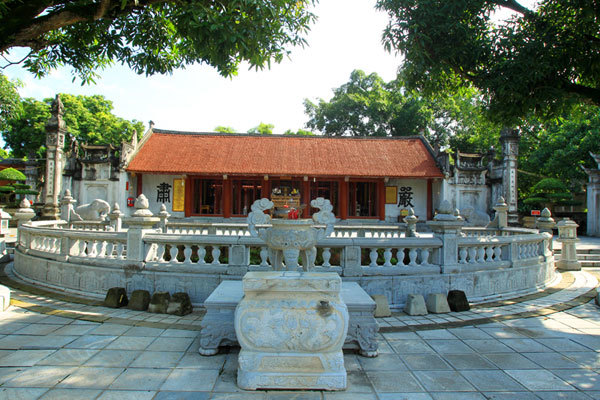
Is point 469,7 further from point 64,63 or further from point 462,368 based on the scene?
point 64,63

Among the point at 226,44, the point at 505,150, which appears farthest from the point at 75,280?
the point at 505,150

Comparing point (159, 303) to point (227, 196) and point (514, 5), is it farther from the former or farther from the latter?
point (227, 196)

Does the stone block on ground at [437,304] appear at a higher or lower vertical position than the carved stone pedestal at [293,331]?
lower

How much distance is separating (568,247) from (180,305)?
10551 millimetres

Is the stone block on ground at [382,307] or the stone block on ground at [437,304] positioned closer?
the stone block on ground at [382,307]

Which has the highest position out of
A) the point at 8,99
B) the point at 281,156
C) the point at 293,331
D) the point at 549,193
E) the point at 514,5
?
the point at 514,5

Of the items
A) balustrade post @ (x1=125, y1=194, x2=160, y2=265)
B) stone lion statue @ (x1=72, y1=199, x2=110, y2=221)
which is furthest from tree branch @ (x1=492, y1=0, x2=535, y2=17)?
stone lion statue @ (x1=72, y1=199, x2=110, y2=221)

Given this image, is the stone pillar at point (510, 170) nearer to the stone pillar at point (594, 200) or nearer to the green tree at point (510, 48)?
the stone pillar at point (594, 200)

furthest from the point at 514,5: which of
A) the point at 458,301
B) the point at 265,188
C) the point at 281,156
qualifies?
the point at 265,188

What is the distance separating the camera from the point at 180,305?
5.35 meters

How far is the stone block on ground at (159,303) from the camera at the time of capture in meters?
5.41

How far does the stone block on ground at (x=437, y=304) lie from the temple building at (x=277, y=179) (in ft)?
39.2

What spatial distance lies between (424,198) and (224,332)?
16.5 meters

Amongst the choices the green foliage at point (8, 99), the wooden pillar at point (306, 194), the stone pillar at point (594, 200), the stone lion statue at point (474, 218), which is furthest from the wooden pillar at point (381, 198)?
the green foliage at point (8, 99)
